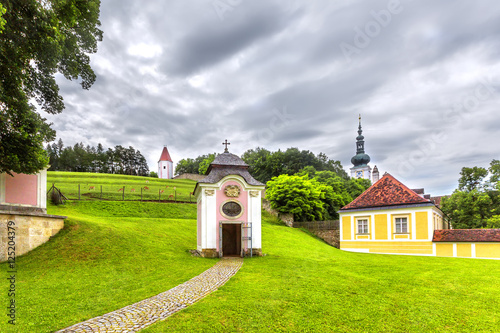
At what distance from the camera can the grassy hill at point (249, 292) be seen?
5664 mm

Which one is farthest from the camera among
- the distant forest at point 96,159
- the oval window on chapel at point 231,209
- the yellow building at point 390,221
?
the distant forest at point 96,159

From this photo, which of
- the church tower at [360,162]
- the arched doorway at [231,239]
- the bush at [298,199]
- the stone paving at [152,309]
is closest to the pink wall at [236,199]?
the arched doorway at [231,239]

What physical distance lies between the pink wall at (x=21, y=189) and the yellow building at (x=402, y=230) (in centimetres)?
2218

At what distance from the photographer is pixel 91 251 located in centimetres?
1316

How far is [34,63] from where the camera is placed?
11320 millimetres

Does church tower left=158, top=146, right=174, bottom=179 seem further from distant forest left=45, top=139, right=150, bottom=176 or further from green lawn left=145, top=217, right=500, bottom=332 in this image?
green lawn left=145, top=217, right=500, bottom=332

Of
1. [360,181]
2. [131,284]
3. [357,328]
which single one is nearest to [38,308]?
[131,284]

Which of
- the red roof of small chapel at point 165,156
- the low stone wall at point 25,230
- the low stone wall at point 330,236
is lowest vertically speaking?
the low stone wall at point 330,236

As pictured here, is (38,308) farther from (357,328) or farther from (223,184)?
(223,184)

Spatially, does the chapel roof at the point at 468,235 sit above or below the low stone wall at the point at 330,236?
above

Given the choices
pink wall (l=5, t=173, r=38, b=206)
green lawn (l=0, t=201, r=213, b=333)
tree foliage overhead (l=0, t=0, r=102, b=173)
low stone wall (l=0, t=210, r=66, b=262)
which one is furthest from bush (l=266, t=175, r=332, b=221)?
tree foliage overhead (l=0, t=0, r=102, b=173)

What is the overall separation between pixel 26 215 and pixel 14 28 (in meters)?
8.48

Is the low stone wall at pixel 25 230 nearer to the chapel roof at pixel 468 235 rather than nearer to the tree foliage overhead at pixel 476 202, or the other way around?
the chapel roof at pixel 468 235

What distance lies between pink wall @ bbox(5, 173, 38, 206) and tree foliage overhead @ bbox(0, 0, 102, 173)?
96.7 inches
